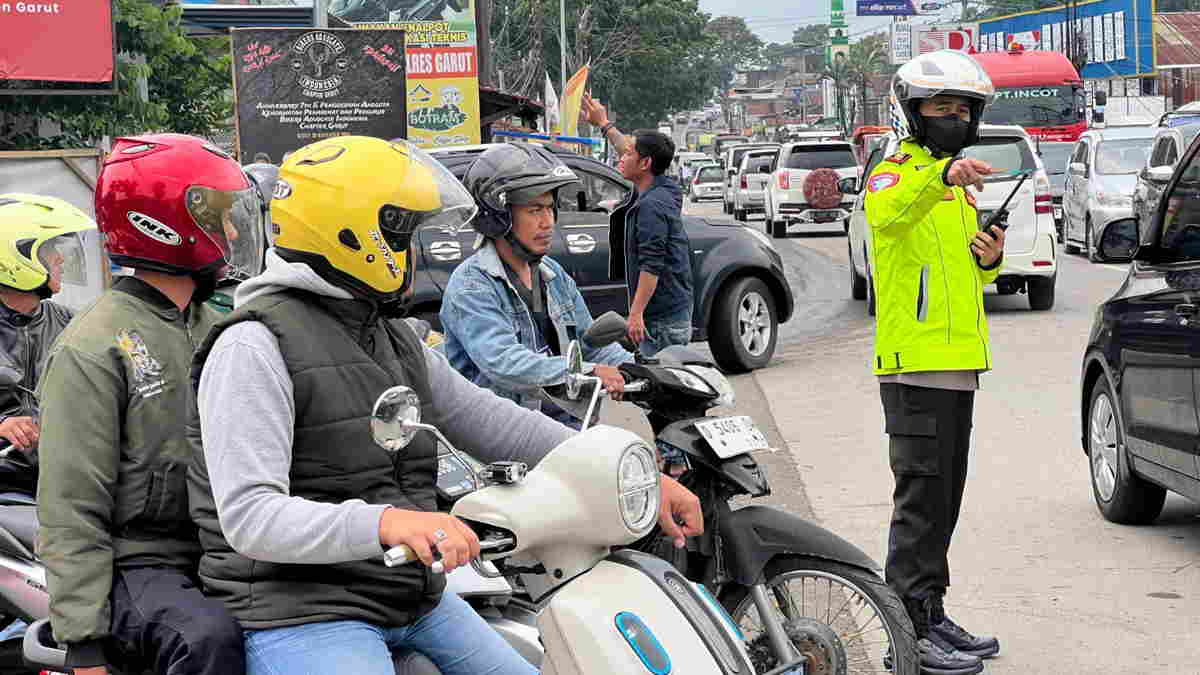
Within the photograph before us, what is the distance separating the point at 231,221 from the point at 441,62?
74.6 ft

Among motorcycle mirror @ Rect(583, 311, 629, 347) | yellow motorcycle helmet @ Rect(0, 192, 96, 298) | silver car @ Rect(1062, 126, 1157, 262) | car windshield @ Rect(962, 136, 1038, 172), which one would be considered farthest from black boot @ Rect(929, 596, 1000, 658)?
silver car @ Rect(1062, 126, 1157, 262)

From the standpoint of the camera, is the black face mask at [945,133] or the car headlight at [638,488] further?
the black face mask at [945,133]

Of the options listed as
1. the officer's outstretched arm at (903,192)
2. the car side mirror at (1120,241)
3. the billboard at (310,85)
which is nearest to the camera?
the officer's outstretched arm at (903,192)

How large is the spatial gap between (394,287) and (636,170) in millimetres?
5843

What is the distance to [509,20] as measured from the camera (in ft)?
210

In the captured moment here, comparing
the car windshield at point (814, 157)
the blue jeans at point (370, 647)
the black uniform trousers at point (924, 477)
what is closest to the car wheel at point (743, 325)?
the black uniform trousers at point (924, 477)

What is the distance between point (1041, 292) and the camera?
16.9 m

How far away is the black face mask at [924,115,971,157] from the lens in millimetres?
5254

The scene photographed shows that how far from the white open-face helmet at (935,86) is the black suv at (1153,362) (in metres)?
1.90

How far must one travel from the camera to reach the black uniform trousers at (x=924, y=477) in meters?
5.38

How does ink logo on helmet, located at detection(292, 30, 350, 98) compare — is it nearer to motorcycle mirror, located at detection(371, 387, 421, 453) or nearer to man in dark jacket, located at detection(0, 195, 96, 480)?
man in dark jacket, located at detection(0, 195, 96, 480)

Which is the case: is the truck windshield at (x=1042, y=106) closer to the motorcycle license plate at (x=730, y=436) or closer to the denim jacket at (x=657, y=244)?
the denim jacket at (x=657, y=244)

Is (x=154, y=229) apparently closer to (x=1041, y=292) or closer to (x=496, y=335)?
(x=496, y=335)

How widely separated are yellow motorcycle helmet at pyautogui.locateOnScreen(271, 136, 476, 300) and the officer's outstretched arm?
95.6 inches
